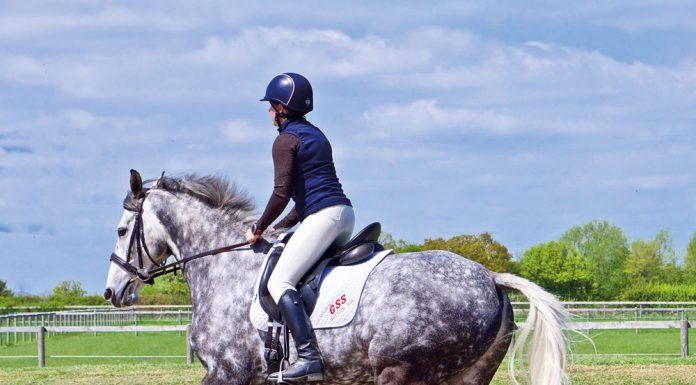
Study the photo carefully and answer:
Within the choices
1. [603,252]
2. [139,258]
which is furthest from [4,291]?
[139,258]

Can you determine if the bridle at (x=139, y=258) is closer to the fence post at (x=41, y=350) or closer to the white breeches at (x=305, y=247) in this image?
the white breeches at (x=305, y=247)

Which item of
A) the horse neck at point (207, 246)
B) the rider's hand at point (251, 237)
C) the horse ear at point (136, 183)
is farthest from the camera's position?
the horse ear at point (136, 183)

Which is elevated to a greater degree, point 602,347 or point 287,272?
point 287,272

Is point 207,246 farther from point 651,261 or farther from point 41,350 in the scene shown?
point 651,261

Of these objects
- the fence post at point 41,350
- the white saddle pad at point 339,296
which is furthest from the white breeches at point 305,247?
the fence post at point 41,350

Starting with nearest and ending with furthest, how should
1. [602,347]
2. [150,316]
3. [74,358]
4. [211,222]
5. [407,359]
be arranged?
[407,359], [211,222], [74,358], [602,347], [150,316]

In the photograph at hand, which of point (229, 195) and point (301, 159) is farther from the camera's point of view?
point (229, 195)

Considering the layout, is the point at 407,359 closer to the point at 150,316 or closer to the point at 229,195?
the point at 229,195

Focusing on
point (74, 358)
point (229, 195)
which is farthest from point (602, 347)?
point (229, 195)

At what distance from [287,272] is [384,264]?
653mm

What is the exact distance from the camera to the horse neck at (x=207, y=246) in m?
6.62

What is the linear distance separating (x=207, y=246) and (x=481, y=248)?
182 feet

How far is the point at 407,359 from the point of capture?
19.2ft

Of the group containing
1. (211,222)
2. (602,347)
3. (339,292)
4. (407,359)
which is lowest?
(602,347)
